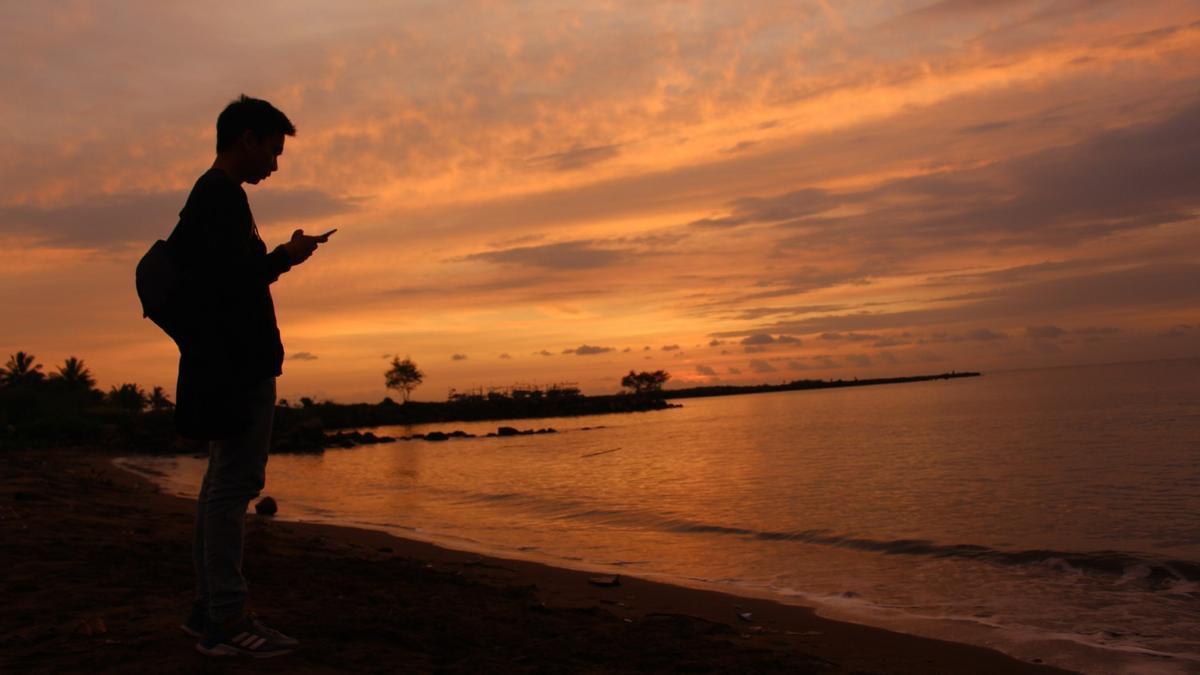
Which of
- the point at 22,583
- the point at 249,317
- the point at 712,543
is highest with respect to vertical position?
the point at 249,317

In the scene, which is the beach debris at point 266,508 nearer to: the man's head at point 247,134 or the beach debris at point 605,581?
the beach debris at point 605,581

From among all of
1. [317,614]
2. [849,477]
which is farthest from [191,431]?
[849,477]

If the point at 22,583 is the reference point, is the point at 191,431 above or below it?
above

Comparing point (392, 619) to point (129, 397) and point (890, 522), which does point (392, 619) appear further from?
point (129, 397)

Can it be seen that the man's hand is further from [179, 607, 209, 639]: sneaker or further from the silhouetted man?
[179, 607, 209, 639]: sneaker

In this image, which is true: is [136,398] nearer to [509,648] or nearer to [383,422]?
[383,422]

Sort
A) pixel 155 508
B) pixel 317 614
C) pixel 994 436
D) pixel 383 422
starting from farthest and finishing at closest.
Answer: pixel 383 422, pixel 994 436, pixel 155 508, pixel 317 614

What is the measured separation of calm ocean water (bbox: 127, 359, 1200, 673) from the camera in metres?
6.84

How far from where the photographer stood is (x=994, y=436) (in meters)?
30.5

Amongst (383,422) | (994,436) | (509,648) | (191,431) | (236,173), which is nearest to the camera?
(191,431)

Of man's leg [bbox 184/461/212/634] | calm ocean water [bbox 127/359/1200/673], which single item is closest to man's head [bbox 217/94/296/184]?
man's leg [bbox 184/461/212/634]

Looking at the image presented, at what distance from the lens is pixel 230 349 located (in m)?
3.36

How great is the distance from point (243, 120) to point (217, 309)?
0.91 m

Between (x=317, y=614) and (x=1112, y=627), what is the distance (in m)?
6.15
